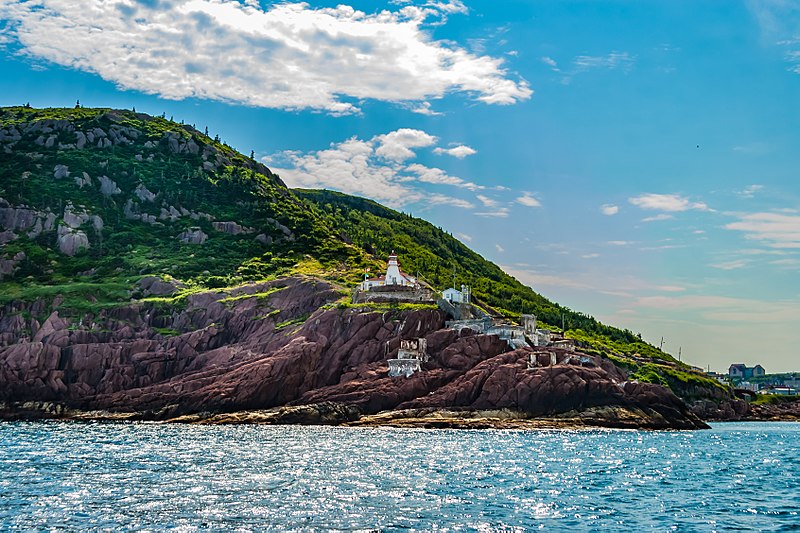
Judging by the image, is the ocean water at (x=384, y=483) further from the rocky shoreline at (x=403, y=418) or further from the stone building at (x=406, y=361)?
the stone building at (x=406, y=361)

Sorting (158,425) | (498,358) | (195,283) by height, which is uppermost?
(195,283)

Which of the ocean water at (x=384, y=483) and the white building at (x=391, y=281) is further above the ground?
the white building at (x=391, y=281)

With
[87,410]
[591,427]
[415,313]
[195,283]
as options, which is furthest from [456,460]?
[195,283]

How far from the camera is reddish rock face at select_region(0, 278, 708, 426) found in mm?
137625

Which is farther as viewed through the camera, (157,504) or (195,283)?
(195,283)

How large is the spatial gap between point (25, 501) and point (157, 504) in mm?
8438

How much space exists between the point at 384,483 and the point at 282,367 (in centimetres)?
8339

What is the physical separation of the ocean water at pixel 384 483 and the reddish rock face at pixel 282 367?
94.9ft

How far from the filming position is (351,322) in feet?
503

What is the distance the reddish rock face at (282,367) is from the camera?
137625 mm

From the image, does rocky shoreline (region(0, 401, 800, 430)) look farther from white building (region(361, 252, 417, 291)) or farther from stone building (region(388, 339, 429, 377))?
white building (region(361, 252, 417, 291))

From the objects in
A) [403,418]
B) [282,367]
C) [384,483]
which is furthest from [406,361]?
[384,483]

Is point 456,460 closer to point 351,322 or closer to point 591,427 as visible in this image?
Answer: point 591,427

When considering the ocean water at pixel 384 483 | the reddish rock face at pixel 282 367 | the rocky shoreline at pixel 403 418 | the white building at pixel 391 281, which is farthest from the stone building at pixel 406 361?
the ocean water at pixel 384 483
